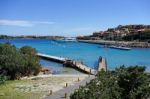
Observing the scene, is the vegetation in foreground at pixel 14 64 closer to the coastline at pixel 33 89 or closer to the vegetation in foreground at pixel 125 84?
the coastline at pixel 33 89

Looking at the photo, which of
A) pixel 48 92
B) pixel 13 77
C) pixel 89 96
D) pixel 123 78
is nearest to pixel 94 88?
pixel 89 96

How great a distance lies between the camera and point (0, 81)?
42000 millimetres

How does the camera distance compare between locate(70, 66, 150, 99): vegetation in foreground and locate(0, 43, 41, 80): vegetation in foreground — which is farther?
locate(0, 43, 41, 80): vegetation in foreground

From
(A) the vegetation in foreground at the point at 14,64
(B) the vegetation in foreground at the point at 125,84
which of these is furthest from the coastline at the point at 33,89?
(B) the vegetation in foreground at the point at 125,84

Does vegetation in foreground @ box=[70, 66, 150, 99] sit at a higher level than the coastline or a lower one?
higher

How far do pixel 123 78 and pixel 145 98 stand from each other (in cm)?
171

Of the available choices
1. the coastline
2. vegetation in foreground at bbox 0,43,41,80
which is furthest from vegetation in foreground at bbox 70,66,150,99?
vegetation in foreground at bbox 0,43,41,80

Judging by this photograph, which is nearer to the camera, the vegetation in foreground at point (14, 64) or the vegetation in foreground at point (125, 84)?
the vegetation in foreground at point (125, 84)

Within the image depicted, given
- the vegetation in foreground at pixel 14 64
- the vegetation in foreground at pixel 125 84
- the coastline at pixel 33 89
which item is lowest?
the coastline at pixel 33 89

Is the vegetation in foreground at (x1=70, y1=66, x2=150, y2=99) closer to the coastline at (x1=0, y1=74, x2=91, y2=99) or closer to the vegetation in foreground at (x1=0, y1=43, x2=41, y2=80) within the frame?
the coastline at (x1=0, y1=74, x2=91, y2=99)

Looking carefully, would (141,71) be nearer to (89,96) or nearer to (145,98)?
(145,98)

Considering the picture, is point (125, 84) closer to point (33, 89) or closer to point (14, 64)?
point (33, 89)

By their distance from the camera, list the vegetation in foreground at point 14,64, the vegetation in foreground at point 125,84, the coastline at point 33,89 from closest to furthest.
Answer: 1. the vegetation in foreground at point 125,84
2. the coastline at point 33,89
3. the vegetation in foreground at point 14,64

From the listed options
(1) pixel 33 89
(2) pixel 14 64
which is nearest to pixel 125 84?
(1) pixel 33 89
